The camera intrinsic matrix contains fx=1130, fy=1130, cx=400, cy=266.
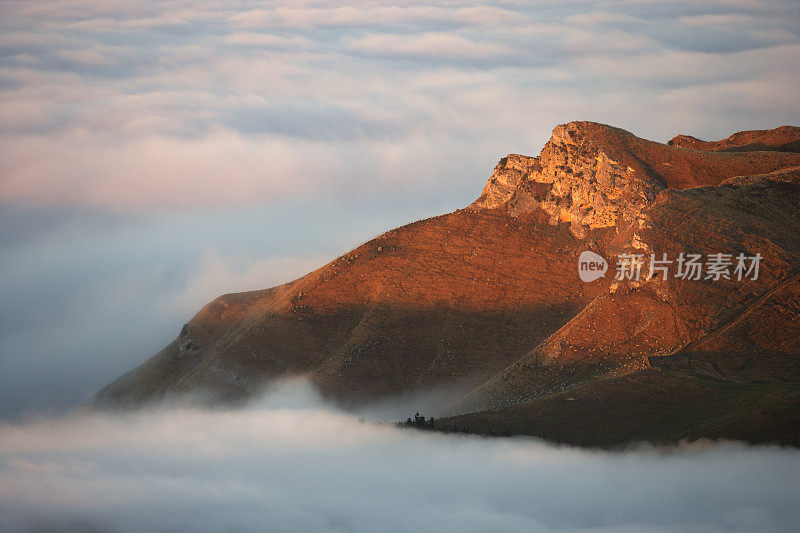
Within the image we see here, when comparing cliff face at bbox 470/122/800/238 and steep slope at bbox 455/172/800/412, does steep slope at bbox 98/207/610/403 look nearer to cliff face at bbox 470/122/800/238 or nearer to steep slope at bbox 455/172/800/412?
cliff face at bbox 470/122/800/238

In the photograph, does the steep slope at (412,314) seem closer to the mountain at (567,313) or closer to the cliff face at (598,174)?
the mountain at (567,313)

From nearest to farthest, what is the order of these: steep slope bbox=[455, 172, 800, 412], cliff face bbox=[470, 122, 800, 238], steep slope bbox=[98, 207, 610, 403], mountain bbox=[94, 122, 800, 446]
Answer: mountain bbox=[94, 122, 800, 446] < steep slope bbox=[455, 172, 800, 412] < steep slope bbox=[98, 207, 610, 403] < cliff face bbox=[470, 122, 800, 238]

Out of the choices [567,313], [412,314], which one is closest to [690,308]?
[567,313]

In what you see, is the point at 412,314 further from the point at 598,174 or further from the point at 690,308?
the point at 690,308

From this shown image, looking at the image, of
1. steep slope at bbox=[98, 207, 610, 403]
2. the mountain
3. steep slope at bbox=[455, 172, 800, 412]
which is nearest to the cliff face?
the mountain

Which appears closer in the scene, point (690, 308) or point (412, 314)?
point (690, 308)

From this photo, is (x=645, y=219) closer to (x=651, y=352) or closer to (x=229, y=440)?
(x=651, y=352)

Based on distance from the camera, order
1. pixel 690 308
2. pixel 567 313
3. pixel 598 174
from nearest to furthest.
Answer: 1. pixel 690 308
2. pixel 567 313
3. pixel 598 174

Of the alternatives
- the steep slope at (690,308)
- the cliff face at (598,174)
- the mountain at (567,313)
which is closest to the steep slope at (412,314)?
the mountain at (567,313)

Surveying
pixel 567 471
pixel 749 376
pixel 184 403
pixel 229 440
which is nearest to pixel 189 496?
pixel 229 440
